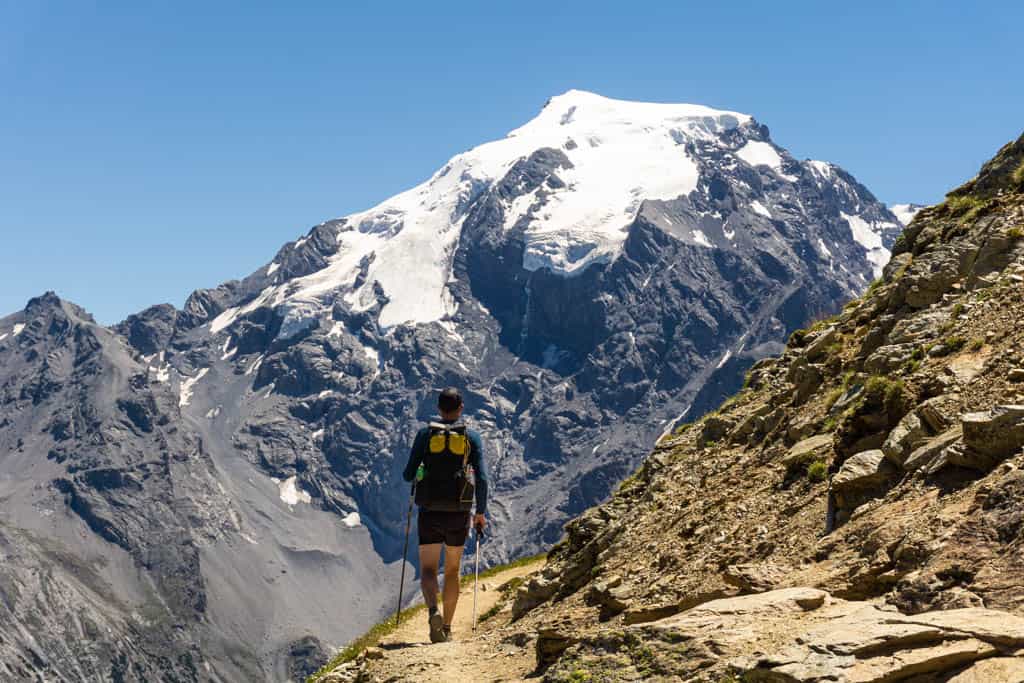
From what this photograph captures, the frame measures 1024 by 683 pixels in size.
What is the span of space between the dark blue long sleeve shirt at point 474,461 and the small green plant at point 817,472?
19.0ft

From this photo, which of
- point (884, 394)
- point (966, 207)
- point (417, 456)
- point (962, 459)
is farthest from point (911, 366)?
point (417, 456)

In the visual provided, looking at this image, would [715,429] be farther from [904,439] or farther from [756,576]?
[756,576]

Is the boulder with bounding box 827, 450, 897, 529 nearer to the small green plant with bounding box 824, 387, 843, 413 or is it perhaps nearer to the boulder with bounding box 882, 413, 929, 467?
the boulder with bounding box 882, 413, 929, 467

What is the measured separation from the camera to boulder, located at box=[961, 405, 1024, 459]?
1256cm

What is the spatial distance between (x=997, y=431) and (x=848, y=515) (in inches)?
113

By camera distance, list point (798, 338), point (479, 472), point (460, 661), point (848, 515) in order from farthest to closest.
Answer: point (798, 338), point (479, 472), point (460, 661), point (848, 515)

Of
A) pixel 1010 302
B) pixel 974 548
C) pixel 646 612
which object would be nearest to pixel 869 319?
pixel 1010 302

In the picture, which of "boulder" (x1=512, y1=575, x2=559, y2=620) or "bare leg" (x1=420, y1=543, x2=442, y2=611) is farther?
"boulder" (x1=512, y1=575, x2=559, y2=620)

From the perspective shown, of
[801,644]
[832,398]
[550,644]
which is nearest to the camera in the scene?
[801,644]

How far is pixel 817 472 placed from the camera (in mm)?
16922

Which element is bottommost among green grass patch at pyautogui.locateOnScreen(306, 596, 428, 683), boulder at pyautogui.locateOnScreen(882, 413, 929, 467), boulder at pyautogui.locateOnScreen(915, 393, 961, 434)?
green grass patch at pyautogui.locateOnScreen(306, 596, 428, 683)

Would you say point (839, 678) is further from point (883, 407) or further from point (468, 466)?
point (468, 466)

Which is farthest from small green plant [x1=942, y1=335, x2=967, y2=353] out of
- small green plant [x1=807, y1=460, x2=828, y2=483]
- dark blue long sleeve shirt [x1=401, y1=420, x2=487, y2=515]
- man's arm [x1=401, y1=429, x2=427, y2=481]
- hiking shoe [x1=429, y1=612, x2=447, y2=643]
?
hiking shoe [x1=429, y1=612, x2=447, y2=643]

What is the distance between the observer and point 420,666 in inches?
629
